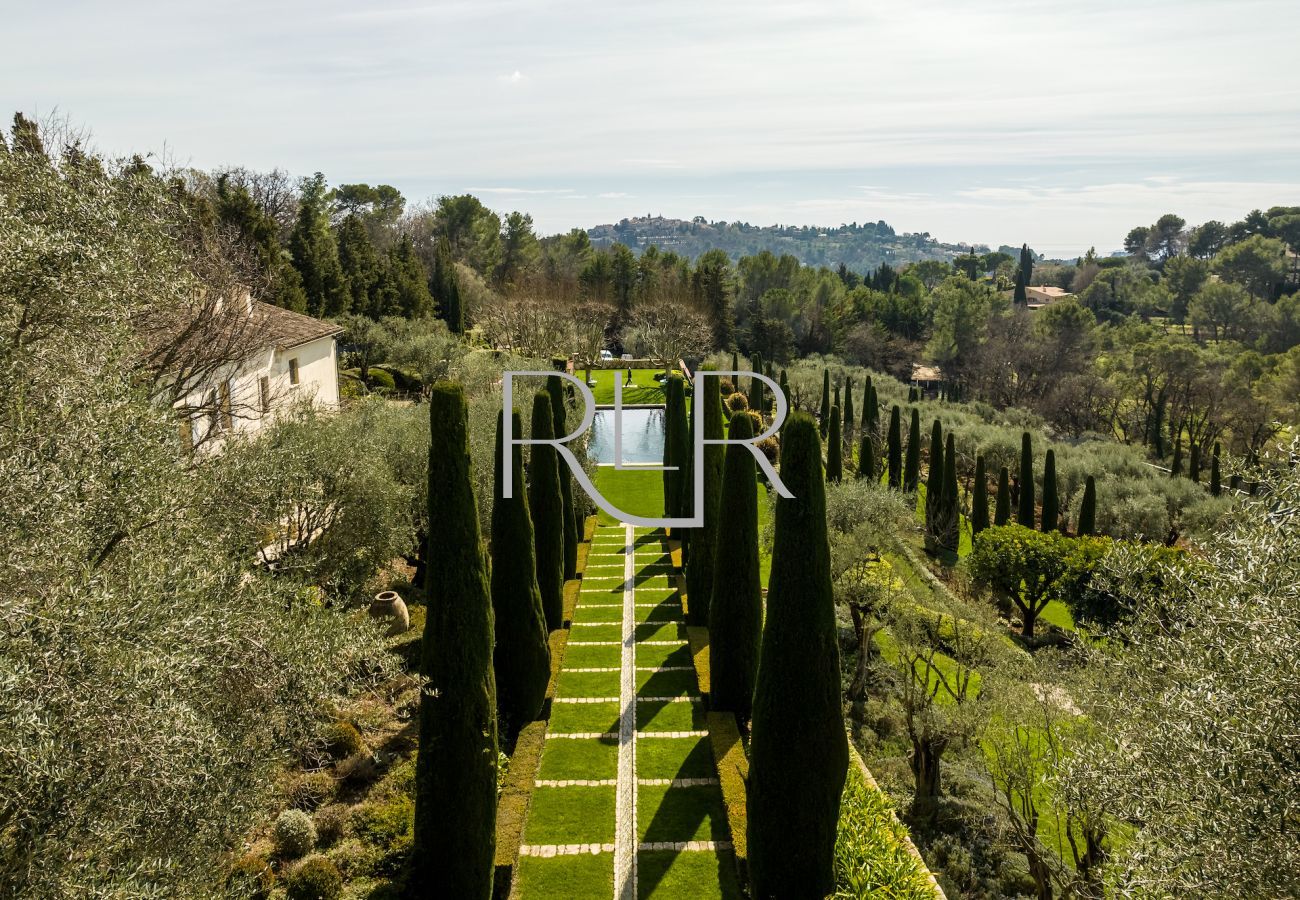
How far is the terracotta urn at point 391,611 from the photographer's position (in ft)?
61.8

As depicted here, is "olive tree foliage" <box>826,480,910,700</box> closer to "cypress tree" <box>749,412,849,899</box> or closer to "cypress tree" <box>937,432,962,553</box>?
"cypress tree" <box>749,412,849,899</box>

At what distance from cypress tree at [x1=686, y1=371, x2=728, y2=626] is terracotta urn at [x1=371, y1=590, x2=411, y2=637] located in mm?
7295

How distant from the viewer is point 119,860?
21.6 ft

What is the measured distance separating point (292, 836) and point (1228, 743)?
11.8 m

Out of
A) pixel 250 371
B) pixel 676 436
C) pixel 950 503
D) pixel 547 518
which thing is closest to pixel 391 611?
pixel 547 518

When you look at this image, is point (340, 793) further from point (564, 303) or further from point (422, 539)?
point (564, 303)

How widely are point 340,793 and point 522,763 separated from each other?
3.10 m

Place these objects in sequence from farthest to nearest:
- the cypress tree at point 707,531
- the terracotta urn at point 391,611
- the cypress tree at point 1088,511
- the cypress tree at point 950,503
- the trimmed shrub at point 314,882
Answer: the cypress tree at point 950,503 → the cypress tree at point 1088,511 → the cypress tree at point 707,531 → the terracotta urn at point 391,611 → the trimmed shrub at point 314,882

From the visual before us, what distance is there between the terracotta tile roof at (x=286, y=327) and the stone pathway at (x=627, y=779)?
13.6 metres

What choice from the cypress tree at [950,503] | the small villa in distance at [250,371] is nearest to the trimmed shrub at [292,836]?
the small villa in distance at [250,371]

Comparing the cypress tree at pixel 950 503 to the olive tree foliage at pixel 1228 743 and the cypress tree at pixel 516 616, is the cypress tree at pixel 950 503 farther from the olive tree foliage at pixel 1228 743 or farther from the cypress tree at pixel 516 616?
the olive tree foliage at pixel 1228 743

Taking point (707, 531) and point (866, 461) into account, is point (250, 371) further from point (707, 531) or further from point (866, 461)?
point (866, 461)

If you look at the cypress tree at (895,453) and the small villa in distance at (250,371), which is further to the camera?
the cypress tree at (895,453)

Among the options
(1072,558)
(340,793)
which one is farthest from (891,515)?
(340,793)
